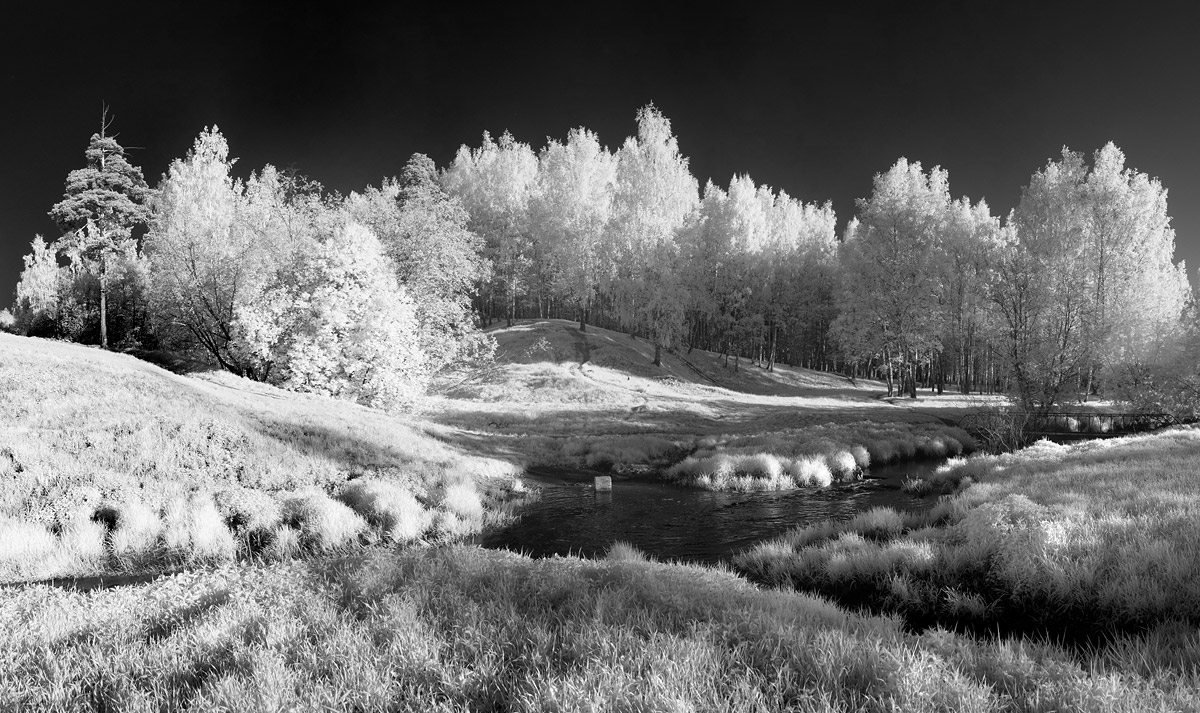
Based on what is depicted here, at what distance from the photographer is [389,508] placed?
14031mm

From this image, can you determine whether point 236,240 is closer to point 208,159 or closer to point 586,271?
point 208,159

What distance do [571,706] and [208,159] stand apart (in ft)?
153

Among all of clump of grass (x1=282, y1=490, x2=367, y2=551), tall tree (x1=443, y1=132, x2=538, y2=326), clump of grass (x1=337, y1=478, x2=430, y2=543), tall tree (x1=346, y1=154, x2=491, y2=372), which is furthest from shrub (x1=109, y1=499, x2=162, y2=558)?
tall tree (x1=443, y1=132, x2=538, y2=326)

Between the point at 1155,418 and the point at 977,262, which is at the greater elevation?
the point at 977,262

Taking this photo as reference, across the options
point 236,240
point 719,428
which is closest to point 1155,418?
point 719,428

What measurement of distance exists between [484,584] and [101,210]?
178 ft

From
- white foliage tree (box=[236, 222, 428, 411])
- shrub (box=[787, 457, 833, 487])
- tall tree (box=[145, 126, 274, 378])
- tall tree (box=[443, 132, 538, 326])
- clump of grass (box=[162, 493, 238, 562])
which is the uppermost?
tall tree (box=[443, 132, 538, 326])

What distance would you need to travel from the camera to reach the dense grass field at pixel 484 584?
4.26 meters

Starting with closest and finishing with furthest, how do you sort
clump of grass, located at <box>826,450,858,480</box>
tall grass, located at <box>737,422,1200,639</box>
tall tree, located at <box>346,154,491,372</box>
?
1. tall grass, located at <box>737,422,1200,639</box>
2. clump of grass, located at <box>826,450,858,480</box>
3. tall tree, located at <box>346,154,491,372</box>

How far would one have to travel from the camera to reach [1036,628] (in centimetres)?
721

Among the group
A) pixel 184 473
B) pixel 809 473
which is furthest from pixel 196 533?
pixel 809 473

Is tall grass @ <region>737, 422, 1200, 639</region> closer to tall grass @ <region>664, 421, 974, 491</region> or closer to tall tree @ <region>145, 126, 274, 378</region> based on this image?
tall grass @ <region>664, 421, 974, 491</region>

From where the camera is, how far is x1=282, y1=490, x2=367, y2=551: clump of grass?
12.4 meters

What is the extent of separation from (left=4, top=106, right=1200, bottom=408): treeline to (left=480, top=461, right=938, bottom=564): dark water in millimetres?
14102
